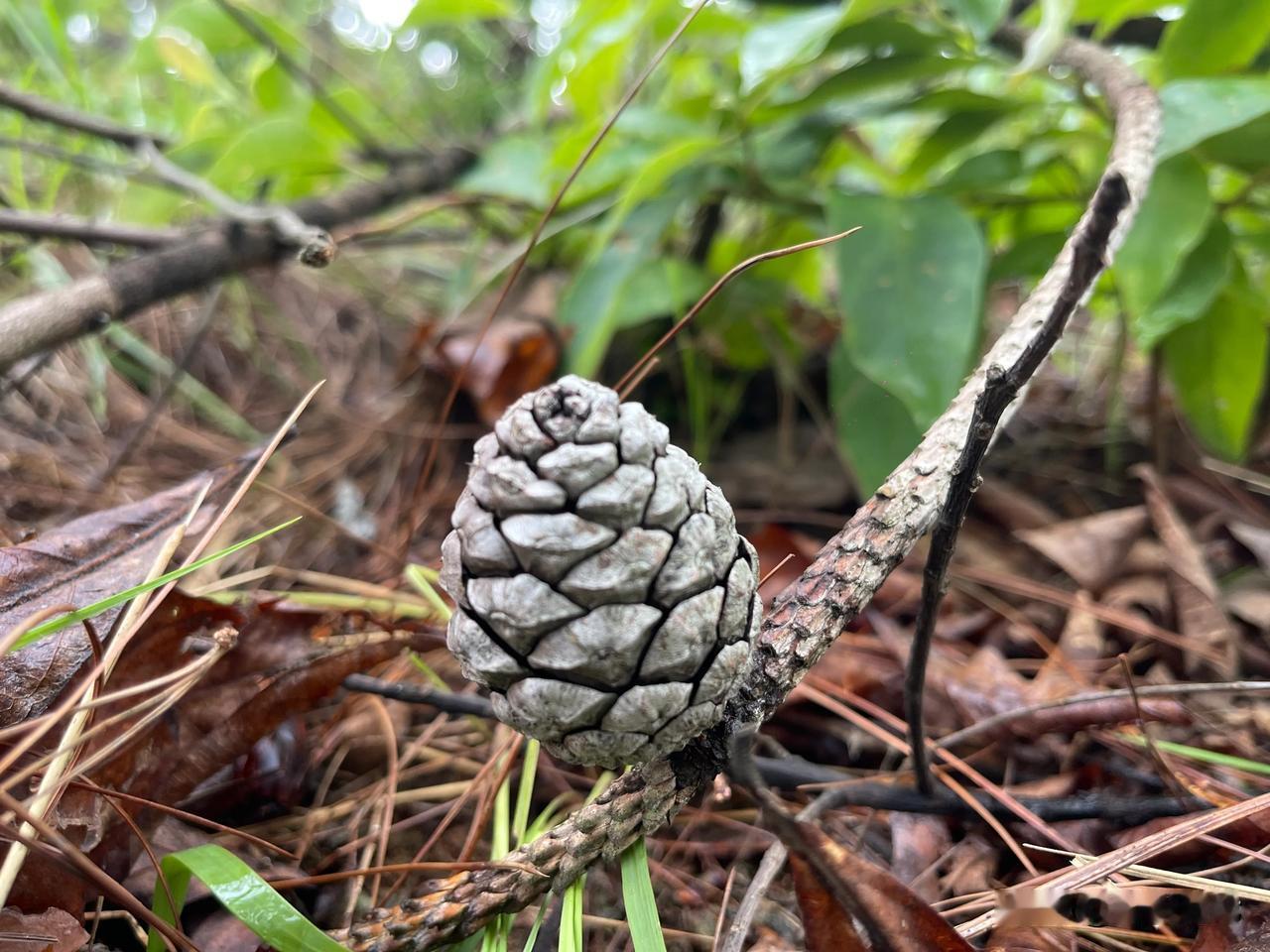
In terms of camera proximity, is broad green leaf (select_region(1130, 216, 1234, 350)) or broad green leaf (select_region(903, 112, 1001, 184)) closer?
broad green leaf (select_region(1130, 216, 1234, 350))

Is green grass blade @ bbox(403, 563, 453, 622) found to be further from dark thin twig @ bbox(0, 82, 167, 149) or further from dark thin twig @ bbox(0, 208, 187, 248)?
dark thin twig @ bbox(0, 82, 167, 149)

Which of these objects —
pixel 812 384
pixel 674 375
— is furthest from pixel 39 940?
pixel 812 384

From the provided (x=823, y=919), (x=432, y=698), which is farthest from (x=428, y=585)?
(x=823, y=919)

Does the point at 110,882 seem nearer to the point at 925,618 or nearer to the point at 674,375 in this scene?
the point at 925,618

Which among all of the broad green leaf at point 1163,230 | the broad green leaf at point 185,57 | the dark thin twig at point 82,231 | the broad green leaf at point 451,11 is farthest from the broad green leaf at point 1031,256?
the broad green leaf at point 185,57

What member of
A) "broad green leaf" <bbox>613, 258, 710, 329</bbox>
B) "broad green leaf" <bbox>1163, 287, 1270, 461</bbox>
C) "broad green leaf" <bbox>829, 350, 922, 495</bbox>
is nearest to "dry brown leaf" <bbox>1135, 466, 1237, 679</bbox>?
"broad green leaf" <bbox>1163, 287, 1270, 461</bbox>

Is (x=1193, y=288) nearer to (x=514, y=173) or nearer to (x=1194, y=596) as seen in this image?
(x=1194, y=596)
